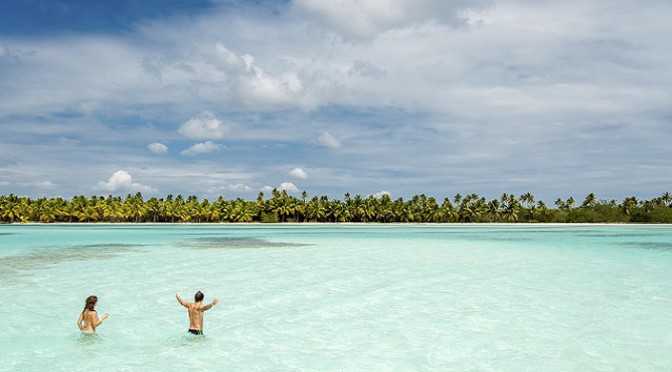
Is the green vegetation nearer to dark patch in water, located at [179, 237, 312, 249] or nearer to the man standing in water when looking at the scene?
dark patch in water, located at [179, 237, 312, 249]

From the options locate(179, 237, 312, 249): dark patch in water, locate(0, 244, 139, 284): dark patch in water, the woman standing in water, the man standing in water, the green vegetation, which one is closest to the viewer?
the man standing in water

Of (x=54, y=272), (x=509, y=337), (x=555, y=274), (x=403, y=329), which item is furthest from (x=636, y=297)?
(x=54, y=272)

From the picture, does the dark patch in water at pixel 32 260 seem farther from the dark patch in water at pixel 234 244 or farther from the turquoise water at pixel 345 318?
the dark patch in water at pixel 234 244

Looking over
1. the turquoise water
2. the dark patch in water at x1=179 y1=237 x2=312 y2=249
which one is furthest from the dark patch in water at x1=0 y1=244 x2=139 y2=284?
the dark patch in water at x1=179 y1=237 x2=312 y2=249

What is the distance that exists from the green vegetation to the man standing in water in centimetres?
11900

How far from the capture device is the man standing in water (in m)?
12.0

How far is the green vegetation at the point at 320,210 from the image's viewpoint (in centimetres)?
12725

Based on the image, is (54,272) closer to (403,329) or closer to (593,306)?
(403,329)

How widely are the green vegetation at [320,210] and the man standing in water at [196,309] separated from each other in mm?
118998

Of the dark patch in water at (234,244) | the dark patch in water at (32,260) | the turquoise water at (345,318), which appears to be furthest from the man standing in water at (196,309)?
the dark patch in water at (234,244)

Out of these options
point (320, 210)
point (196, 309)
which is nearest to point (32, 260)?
point (196, 309)

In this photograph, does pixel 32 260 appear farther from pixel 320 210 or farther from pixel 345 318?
pixel 320 210

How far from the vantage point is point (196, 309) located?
12.2 metres

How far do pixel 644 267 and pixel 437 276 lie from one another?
1285 centimetres
